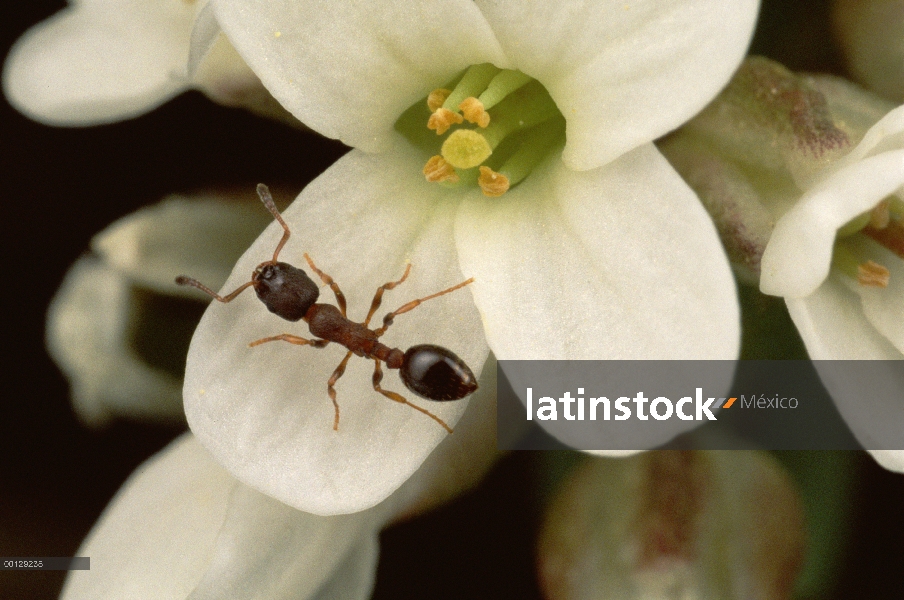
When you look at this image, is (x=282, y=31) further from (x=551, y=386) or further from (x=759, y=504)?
(x=759, y=504)

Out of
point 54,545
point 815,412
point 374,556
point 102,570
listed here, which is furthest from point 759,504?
point 54,545

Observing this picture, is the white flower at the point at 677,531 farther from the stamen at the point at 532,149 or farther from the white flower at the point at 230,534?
the stamen at the point at 532,149

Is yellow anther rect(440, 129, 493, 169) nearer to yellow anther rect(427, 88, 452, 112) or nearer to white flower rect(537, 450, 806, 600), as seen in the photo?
yellow anther rect(427, 88, 452, 112)

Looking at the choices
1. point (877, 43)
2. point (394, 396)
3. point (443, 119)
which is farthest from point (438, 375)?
point (877, 43)

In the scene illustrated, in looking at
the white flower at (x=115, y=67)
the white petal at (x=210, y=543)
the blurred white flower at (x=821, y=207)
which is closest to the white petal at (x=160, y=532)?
the white petal at (x=210, y=543)

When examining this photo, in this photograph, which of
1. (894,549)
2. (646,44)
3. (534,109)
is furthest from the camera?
(894,549)
